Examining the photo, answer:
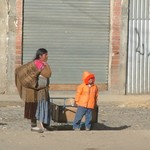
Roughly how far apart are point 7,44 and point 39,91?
682 cm

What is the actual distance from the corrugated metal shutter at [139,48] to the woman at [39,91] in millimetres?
7372

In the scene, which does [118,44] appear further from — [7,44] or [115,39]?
[7,44]

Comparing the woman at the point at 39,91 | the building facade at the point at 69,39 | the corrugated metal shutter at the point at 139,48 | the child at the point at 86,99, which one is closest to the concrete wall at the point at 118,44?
the building facade at the point at 69,39

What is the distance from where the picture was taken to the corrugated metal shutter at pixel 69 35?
16.5 metres

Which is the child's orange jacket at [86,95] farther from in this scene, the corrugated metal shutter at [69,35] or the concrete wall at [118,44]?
the concrete wall at [118,44]

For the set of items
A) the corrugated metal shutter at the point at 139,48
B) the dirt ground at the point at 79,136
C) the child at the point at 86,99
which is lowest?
the dirt ground at the point at 79,136

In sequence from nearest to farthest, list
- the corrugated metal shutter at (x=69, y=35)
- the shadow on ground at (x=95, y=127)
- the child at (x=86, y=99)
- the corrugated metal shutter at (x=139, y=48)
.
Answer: the child at (x=86, y=99)
the shadow on ground at (x=95, y=127)
the corrugated metal shutter at (x=69, y=35)
the corrugated metal shutter at (x=139, y=48)

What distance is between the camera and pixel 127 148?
29.3 feet

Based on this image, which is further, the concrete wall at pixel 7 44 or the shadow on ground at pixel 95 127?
the concrete wall at pixel 7 44

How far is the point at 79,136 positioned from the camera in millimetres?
9727

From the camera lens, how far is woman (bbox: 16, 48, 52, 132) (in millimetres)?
9797

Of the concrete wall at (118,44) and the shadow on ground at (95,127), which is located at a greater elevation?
the concrete wall at (118,44)

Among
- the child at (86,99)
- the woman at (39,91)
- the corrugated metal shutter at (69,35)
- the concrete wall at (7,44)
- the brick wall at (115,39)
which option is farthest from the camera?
the brick wall at (115,39)

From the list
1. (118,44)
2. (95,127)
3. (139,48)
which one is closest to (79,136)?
(95,127)
